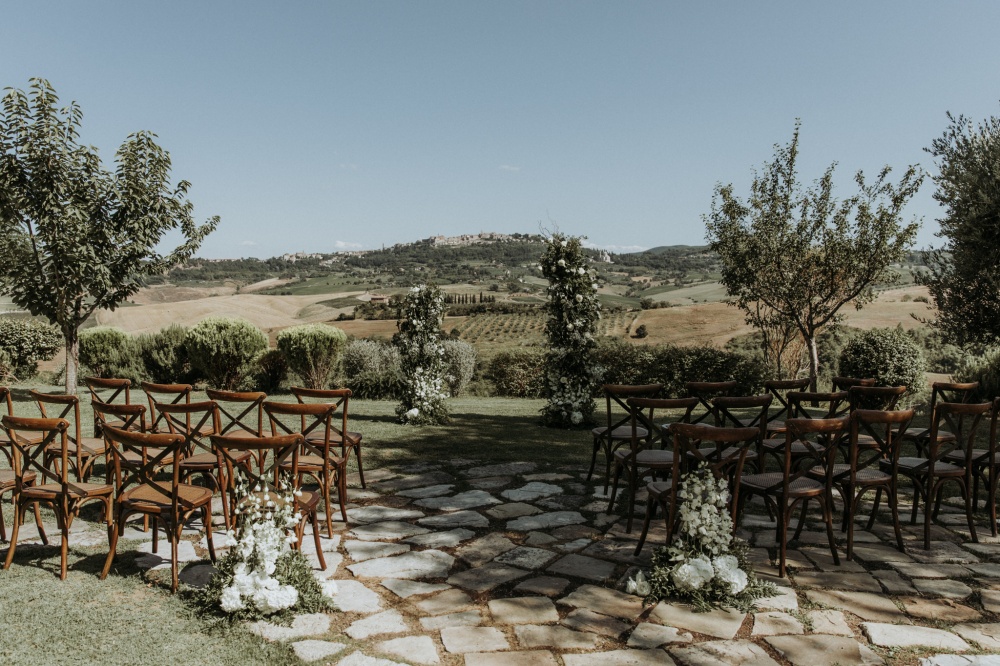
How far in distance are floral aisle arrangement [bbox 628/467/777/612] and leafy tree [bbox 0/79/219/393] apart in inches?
389

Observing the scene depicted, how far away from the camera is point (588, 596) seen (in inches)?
144

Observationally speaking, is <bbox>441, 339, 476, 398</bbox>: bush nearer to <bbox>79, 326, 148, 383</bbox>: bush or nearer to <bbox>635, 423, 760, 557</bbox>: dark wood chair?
<bbox>79, 326, 148, 383</bbox>: bush

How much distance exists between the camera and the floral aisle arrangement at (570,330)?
30.8ft

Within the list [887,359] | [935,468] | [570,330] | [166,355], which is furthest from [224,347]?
[887,359]

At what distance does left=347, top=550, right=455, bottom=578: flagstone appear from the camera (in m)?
3.98

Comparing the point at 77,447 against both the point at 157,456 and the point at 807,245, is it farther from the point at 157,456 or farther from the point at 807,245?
the point at 807,245

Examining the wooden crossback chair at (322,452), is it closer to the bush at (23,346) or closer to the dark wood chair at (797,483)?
the dark wood chair at (797,483)

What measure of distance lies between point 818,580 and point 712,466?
906 millimetres

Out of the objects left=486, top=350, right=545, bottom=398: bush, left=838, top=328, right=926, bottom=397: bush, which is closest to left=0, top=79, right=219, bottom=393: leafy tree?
left=486, top=350, right=545, bottom=398: bush

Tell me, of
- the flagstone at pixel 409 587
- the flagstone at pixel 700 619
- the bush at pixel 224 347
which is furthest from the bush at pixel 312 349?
the flagstone at pixel 700 619

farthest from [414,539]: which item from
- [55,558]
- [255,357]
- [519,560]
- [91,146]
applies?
[255,357]

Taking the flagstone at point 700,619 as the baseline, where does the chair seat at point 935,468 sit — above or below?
above

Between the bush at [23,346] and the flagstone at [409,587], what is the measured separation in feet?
55.4

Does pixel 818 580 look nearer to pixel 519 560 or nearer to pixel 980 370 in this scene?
pixel 519 560
